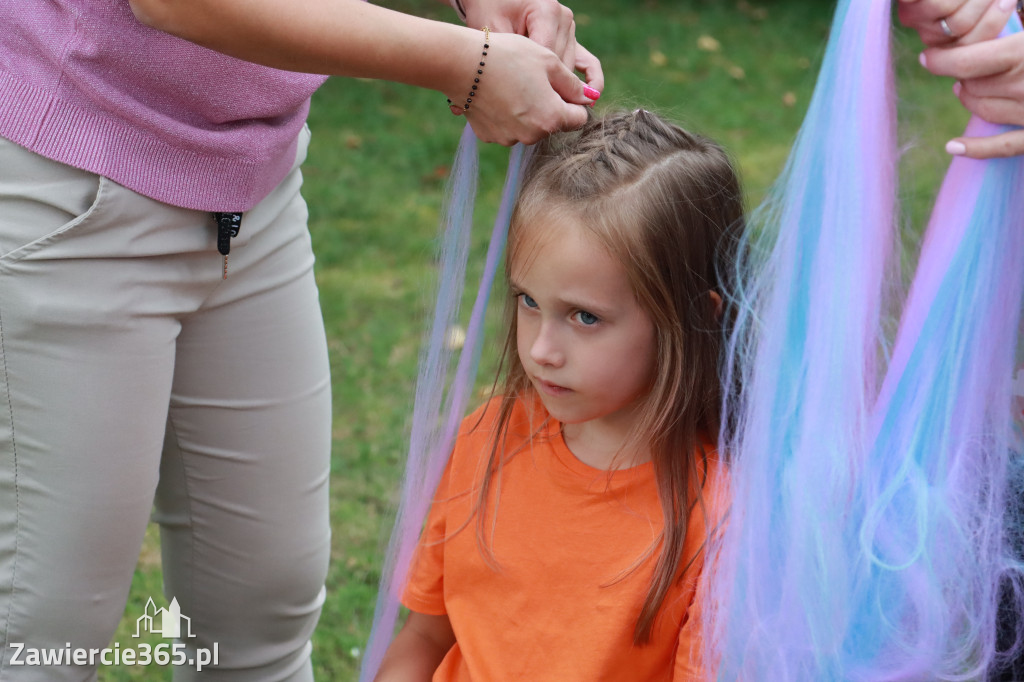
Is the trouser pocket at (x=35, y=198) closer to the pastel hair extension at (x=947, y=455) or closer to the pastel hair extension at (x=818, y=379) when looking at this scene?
the pastel hair extension at (x=818, y=379)

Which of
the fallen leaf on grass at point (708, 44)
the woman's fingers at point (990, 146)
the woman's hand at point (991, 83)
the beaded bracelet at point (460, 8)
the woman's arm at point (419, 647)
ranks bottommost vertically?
the woman's arm at point (419, 647)

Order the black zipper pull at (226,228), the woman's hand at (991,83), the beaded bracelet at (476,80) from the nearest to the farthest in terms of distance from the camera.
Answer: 1. the woman's hand at (991,83)
2. the beaded bracelet at (476,80)
3. the black zipper pull at (226,228)

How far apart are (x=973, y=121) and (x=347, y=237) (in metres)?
3.85

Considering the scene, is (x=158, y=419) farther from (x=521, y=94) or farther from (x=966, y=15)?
(x=966, y=15)

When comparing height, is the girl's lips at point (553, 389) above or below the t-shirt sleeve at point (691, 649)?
above

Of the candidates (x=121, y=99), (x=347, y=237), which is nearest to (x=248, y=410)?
(x=121, y=99)

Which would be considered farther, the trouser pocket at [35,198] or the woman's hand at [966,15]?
the trouser pocket at [35,198]

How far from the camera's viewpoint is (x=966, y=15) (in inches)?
51.0

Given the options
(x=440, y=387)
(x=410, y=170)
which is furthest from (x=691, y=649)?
(x=410, y=170)

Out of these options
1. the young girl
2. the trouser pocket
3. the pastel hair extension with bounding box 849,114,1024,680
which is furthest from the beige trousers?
the pastel hair extension with bounding box 849,114,1024,680

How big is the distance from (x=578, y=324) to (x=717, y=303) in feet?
0.73

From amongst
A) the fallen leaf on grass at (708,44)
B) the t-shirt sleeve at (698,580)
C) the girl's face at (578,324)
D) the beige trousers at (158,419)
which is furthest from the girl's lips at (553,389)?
the fallen leaf on grass at (708,44)

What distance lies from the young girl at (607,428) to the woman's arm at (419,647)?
0.08 m

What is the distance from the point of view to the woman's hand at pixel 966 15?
129cm
